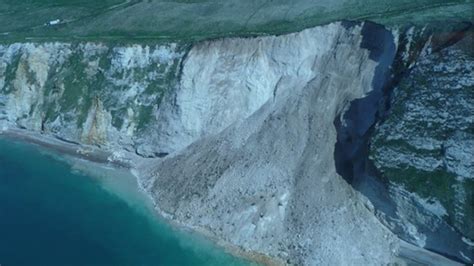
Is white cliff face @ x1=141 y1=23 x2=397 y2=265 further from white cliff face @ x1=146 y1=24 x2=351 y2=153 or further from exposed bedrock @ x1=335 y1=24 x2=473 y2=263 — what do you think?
exposed bedrock @ x1=335 y1=24 x2=473 y2=263

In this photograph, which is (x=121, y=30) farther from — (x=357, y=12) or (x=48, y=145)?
(x=357, y=12)

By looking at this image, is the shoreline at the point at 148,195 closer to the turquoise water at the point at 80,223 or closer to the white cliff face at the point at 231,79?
the turquoise water at the point at 80,223

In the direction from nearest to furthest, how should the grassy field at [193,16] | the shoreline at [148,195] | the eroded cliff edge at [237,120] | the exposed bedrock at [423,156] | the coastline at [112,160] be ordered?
the exposed bedrock at [423,156]
the shoreline at [148,195]
the coastline at [112,160]
the eroded cliff edge at [237,120]
the grassy field at [193,16]

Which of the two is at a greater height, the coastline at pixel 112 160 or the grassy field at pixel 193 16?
the grassy field at pixel 193 16

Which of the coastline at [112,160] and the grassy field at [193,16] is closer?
the coastline at [112,160]

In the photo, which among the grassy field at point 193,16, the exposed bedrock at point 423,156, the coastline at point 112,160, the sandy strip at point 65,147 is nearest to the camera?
the exposed bedrock at point 423,156

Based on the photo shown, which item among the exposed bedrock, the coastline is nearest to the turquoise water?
the coastline

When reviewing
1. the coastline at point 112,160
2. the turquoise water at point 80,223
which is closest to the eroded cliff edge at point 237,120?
the coastline at point 112,160
